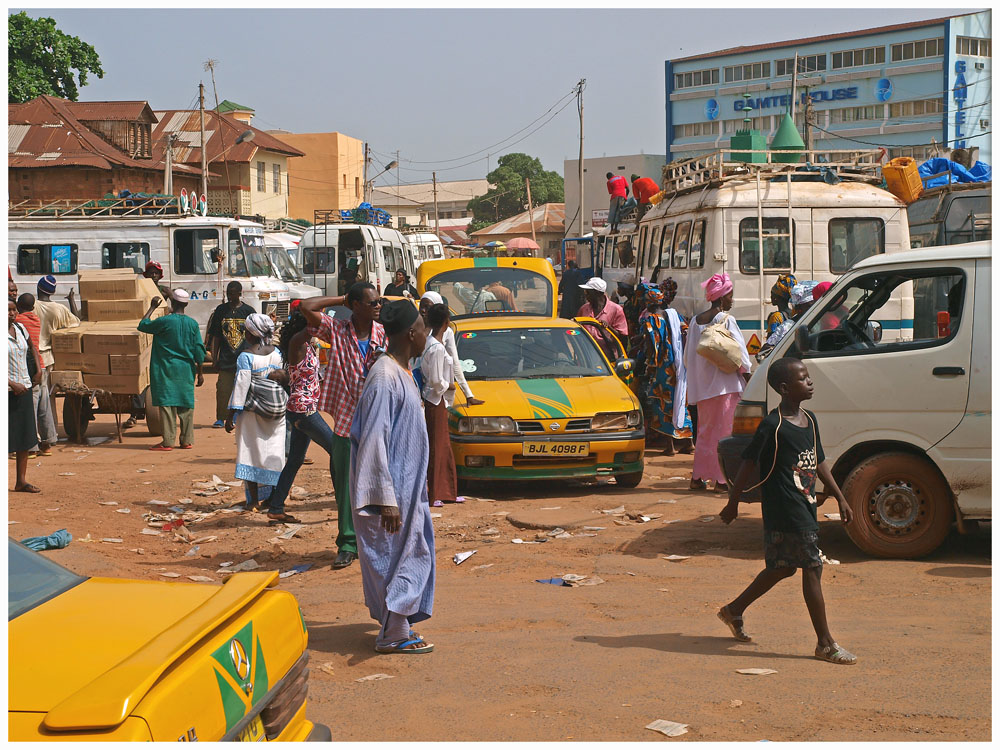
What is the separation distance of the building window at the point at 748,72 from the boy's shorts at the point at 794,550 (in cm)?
7928

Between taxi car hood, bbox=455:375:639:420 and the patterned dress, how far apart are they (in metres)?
0.87

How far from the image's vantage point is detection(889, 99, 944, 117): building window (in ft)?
231

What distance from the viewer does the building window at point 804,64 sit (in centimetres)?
7644

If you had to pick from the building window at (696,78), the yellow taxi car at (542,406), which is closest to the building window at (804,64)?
the building window at (696,78)

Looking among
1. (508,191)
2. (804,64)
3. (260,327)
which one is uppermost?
(804,64)

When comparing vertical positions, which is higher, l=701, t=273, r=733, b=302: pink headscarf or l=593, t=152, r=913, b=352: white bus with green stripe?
l=593, t=152, r=913, b=352: white bus with green stripe

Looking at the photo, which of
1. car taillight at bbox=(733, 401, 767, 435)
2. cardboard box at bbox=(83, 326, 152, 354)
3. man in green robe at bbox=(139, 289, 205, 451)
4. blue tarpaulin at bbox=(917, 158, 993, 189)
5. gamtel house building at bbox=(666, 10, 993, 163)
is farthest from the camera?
gamtel house building at bbox=(666, 10, 993, 163)

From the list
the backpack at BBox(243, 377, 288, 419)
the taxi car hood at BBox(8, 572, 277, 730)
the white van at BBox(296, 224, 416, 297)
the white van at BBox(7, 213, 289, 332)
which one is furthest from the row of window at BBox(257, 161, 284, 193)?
the taxi car hood at BBox(8, 572, 277, 730)

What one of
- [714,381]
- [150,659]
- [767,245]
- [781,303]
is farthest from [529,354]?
[150,659]

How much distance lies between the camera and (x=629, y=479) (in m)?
10.2

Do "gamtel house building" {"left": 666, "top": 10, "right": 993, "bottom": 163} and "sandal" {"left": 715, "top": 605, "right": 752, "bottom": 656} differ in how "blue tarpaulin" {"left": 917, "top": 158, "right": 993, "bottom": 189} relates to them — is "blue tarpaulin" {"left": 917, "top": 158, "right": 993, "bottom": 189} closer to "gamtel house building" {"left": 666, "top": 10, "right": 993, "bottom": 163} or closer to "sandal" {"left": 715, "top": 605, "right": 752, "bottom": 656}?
"sandal" {"left": 715, "top": 605, "right": 752, "bottom": 656}

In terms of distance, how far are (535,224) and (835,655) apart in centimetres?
7291

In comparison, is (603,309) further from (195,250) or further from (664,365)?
(195,250)

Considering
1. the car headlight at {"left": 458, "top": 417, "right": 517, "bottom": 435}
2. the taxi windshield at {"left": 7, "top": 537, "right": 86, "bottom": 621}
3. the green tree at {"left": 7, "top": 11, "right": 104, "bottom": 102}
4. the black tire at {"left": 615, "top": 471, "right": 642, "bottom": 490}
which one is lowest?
the black tire at {"left": 615, "top": 471, "right": 642, "bottom": 490}
